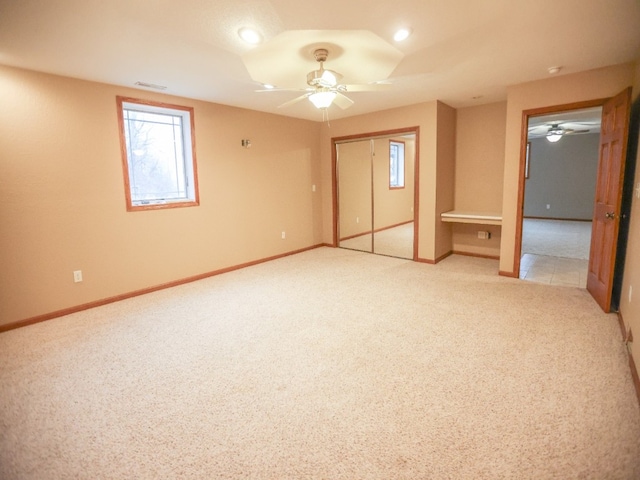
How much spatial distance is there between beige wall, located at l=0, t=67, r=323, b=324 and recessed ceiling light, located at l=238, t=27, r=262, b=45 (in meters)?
2.08

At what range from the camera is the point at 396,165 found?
7375 mm

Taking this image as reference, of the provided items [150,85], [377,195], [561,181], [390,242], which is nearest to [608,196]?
[390,242]

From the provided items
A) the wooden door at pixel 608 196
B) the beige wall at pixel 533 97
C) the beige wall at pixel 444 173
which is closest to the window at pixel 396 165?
the beige wall at pixel 444 173

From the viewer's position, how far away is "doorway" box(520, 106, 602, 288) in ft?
23.3

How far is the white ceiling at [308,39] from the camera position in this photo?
87.0 inches

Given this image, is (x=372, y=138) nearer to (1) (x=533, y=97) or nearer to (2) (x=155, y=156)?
(1) (x=533, y=97)

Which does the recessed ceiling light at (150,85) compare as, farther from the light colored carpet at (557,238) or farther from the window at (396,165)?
the light colored carpet at (557,238)

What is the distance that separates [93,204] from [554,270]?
19.8 feet

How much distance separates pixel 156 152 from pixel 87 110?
35.3 inches

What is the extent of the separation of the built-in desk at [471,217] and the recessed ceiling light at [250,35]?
3.82m

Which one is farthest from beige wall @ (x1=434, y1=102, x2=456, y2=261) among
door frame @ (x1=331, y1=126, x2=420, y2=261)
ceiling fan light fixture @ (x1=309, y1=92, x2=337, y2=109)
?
ceiling fan light fixture @ (x1=309, y1=92, x2=337, y2=109)

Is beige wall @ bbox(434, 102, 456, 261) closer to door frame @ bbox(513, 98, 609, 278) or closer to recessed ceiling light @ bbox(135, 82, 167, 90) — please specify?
door frame @ bbox(513, 98, 609, 278)

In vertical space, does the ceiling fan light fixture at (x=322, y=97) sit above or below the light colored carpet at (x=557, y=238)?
above

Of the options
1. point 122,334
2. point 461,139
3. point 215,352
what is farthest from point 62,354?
point 461,139
